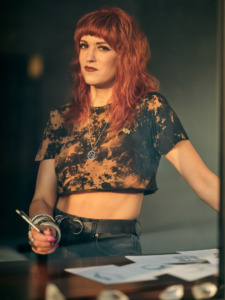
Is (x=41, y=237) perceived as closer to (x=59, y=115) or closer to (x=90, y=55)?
(x=59, y=115)

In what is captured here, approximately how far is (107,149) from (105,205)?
7.7 inches

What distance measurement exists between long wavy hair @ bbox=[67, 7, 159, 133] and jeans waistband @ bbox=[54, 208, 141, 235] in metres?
0.33

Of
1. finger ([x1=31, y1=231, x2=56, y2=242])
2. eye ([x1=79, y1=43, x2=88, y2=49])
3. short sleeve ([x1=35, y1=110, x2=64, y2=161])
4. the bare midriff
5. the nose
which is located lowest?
finger ([x1=31, y1=231, x2=56, y2=242])

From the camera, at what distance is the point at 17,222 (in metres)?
1.36

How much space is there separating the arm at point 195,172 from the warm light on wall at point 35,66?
1.76 feet

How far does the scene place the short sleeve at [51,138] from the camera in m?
1.46

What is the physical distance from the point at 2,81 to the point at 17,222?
0.47 m

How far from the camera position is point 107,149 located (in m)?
1.43

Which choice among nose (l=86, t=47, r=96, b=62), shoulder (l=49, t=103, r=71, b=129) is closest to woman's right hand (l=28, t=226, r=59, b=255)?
shoulder (l=49, t=103, r=71, b=129)

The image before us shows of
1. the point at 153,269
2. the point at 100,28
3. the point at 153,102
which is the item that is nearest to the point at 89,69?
the point at 100,28

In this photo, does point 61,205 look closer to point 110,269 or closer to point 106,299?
point 110,269

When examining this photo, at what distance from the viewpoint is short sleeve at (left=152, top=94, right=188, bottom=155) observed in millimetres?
1475

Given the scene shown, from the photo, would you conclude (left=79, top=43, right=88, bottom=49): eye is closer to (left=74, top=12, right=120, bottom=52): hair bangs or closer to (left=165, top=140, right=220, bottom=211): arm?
(left=74, top=12, right=120, bottom=52): hair bangs

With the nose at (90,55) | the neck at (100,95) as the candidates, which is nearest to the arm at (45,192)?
the neck at (100,95)
